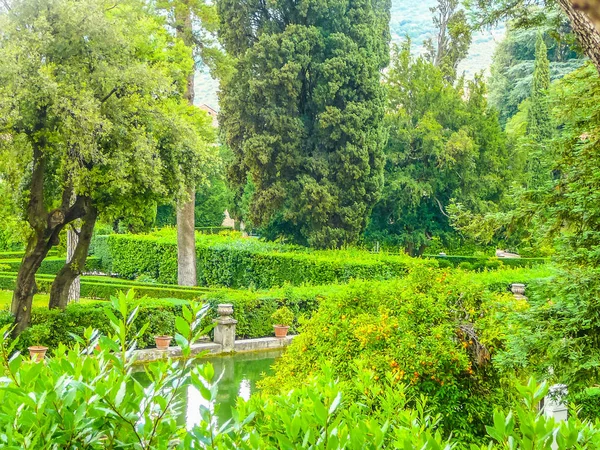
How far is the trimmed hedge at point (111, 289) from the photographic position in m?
17.6

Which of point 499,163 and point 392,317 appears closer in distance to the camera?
point 392,317

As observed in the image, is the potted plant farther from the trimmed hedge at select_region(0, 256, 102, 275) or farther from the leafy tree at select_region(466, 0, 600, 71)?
the trimmed hedge at select_region(0, 256, 102, 275)

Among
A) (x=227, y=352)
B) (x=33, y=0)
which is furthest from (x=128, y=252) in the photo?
(x=33, y=0)

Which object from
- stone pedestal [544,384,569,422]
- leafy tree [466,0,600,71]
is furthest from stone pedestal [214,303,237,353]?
stone pedestal [544,384,569,422]

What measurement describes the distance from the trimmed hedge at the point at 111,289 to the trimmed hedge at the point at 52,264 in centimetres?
240

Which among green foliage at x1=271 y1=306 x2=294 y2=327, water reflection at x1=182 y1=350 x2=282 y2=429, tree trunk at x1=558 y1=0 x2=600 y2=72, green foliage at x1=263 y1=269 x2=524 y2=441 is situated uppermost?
tree trunk at x1=558 y1=0 x2=600 y2=72

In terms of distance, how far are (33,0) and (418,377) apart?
337 inches

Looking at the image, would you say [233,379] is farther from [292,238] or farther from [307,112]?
[307,112]

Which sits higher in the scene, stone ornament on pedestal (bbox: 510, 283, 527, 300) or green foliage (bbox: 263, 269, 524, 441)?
green foliage (bbox: 263, 269, 524, 441)

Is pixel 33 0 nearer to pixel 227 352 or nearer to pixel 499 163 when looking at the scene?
pixel 227 352

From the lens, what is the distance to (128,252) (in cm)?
2648

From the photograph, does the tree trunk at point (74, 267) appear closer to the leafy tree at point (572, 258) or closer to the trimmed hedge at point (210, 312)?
the trimmed hedge at point (210, 312)

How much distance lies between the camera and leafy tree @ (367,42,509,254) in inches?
1056

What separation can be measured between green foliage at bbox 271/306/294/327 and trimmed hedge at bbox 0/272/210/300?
2667 mm
